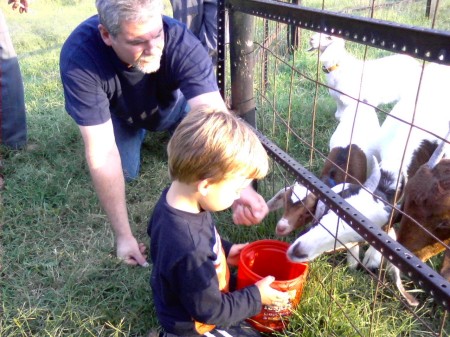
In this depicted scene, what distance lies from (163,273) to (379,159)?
2068 millimetres

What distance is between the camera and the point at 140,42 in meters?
2.36

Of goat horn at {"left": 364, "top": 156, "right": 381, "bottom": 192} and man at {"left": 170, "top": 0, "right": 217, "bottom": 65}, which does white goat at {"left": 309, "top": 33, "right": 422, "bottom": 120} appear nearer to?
man at {"left": 170, "top": 0, "right": 217, "bottom": 65}

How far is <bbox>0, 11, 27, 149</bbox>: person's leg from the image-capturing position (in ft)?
13.2

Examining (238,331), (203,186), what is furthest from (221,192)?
(238,331)

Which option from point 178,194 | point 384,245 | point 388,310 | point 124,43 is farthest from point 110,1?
point 388,310

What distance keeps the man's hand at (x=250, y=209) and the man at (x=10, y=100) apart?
2543mm

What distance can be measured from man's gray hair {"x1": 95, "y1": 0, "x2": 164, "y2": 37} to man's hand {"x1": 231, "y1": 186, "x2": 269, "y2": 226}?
900 millimetres

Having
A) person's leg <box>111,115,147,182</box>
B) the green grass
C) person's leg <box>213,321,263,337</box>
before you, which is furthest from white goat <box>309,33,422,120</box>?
person's leg <box>213,321,263,337</box>

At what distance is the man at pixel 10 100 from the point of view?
399cm

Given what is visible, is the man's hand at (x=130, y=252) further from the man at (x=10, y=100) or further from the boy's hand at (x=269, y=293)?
the man at (x=10, y=100)

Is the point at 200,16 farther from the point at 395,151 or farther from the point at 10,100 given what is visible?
the point at 395,151

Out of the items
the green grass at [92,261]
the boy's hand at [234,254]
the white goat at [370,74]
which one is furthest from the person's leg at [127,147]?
the white goat at [370,74]

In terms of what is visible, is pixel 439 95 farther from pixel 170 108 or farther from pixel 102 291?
pixel 102 291

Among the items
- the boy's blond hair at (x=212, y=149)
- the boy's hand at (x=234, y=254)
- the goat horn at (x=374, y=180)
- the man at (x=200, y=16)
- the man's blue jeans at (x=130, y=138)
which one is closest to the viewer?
the boy's blond hair at (x=212, y=149)
